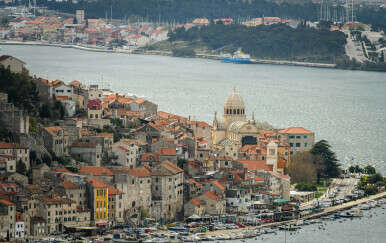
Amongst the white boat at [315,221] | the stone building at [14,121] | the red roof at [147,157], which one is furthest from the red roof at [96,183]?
the white boat at [315,221]

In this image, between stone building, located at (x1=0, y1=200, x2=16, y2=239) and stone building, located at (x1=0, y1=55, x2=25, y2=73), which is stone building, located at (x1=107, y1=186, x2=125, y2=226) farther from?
stone building, located at (x1=0, y1=55, x2=25, y2=73)

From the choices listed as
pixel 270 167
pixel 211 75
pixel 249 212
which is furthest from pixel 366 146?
pixel 211 75

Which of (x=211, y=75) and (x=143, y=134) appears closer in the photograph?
(x=143, y=134)

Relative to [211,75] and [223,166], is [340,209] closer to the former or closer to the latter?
[223,166]

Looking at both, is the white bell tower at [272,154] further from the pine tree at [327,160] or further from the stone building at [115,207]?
the stone building at [115,207]

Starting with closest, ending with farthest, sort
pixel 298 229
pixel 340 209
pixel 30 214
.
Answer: pixel 30 214, pixel 298 229, pixel 340 209

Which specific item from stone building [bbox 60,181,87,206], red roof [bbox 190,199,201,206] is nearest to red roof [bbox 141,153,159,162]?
red roof [bbox 190,199,201,206]

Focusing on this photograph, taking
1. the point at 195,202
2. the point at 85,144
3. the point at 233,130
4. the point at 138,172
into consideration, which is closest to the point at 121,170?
the point at 138,172
